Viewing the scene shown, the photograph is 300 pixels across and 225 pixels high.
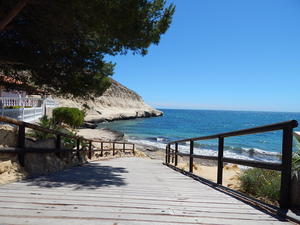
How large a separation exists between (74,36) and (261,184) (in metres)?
6.57

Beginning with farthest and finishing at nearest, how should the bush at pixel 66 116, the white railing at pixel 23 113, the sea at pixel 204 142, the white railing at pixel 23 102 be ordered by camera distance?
the sea at pixel 204 142 < the bush at pixel 66 116 < the white railing at pixel 23 102 < the white railing at pixel 23 113

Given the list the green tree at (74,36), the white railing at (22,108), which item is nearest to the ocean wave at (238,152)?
the white railing at (22,108)

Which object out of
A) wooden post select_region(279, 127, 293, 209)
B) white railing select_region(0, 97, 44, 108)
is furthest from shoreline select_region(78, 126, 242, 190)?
white railing select_region(0, 97, 44, 108)

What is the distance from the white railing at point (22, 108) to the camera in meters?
11.8

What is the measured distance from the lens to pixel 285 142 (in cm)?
304

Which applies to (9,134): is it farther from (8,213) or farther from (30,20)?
(30,20)

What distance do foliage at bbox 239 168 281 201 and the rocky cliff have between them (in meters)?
48.0

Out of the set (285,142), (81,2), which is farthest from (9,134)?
(285,142)

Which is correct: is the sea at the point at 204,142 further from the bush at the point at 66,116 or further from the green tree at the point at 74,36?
the bush at the point at 66,116

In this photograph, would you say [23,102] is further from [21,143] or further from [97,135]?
[21,143]

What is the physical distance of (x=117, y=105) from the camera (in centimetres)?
8138

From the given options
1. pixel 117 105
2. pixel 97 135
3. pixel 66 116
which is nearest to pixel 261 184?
pixel 66 116

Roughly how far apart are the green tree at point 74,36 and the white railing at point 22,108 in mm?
3478

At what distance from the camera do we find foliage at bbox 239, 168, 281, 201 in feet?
15.1
